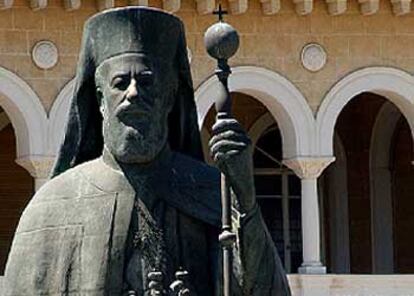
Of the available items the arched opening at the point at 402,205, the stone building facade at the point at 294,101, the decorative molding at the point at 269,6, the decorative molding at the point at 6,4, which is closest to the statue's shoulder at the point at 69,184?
the stone building facade at the point at 294,101

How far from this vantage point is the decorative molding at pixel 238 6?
75.7 feet

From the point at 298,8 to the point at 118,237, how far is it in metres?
19.2

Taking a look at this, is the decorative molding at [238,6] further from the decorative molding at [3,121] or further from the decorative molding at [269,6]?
the decorative molding at [3,121]

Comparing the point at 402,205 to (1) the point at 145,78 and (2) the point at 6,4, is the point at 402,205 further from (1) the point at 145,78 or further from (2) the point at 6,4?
(1) the point at 145,78

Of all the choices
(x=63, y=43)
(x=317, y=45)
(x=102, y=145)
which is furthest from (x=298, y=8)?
(x=102, y=145)

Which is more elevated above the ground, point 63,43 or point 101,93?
point 63,43

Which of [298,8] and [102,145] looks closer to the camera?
[102,145]

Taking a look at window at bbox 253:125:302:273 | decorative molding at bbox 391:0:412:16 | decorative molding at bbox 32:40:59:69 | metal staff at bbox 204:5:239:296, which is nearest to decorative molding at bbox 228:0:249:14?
decorative molding at bbox 391:0:412:16

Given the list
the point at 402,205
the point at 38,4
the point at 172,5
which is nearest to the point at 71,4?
the point at 38,4

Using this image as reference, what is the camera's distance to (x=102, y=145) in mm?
4668

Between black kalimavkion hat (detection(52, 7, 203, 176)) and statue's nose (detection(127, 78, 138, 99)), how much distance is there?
93mm

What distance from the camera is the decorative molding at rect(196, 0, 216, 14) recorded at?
2289 centimetres

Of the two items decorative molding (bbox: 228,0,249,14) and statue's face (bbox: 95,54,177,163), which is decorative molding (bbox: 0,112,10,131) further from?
statue's face (bbox: 95,54,177,163)

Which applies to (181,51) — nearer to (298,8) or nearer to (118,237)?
(118,237)
